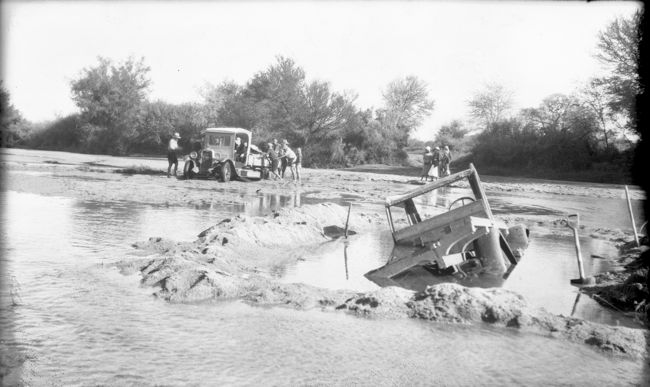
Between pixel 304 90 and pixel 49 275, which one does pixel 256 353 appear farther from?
pixel 304 90

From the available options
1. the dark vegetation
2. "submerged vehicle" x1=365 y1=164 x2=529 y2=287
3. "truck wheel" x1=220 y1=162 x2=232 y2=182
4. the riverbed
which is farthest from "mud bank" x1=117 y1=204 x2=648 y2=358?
the dark vegetation

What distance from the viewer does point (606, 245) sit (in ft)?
44.5

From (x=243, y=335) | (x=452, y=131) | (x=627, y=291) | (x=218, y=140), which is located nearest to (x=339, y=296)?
(x=243, y=335)

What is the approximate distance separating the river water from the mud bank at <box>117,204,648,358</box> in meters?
0.23

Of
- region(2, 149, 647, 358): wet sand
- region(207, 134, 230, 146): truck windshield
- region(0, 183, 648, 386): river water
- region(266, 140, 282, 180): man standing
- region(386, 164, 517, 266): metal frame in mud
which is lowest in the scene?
region(0, 183, 648, 386): river water

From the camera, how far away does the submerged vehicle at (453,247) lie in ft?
28.2

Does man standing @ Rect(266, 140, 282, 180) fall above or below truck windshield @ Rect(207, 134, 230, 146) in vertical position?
below

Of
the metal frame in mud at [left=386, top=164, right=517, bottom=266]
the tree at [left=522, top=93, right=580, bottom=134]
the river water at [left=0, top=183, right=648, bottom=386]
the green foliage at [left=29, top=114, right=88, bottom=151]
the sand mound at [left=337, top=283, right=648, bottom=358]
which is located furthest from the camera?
the green foliage at [left=29, top=114, right=88, bottom=151]

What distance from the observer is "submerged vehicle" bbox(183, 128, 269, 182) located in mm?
24859

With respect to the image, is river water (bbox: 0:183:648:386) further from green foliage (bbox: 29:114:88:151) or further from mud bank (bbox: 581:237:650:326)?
green foliage (bbox: 29:114:88:151)

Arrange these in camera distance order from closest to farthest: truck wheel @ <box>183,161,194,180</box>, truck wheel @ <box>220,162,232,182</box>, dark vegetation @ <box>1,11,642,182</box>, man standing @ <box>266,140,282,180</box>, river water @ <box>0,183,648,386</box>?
river water @ <box>0,183,648,386</box>, truck wheel @ <box>220,162,232,182</box>, truck wheel @ <box>183,161,194,180</box>, man standing @ <box>266,140,282,180</box>, dark vegetation @ <box>1,11,642,182</box>

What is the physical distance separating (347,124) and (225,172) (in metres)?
27.8

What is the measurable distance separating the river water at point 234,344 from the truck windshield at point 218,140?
16901 mm

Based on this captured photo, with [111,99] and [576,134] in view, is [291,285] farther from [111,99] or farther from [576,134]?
[111,99]
